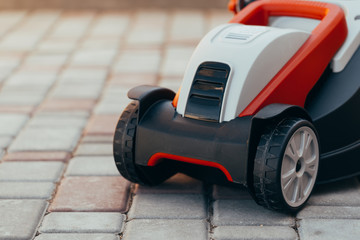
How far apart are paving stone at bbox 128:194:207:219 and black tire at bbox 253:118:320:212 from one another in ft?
0.95

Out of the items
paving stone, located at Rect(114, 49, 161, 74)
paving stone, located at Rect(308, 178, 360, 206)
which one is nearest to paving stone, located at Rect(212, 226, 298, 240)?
paving stone, located at Rect(308, 178, 360, 206)

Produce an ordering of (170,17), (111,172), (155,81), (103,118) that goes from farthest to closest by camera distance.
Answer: (170,17) → (155,81) → (103,118) → (111,172)

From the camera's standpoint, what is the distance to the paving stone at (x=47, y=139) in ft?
11.7

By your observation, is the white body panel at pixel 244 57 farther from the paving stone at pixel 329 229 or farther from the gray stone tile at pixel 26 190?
the gray stone tile at pixel 26 190

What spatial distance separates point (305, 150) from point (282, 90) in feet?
0.87

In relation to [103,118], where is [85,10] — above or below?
below

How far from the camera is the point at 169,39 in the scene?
19.6 feet

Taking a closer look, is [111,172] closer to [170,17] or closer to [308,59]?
[308,59]

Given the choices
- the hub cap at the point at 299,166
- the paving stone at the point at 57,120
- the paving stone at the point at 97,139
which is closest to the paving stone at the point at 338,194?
the hub cap at the point at 299,166

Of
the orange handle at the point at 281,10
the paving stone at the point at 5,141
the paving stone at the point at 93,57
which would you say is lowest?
the paving stone at the point at 93,57

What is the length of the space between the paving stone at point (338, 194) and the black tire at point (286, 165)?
0.41 ft

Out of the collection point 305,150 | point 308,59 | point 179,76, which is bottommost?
point 179,76

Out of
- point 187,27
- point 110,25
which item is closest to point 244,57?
point 187,27

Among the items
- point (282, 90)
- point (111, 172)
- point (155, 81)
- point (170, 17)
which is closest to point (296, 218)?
point (282, 90)
